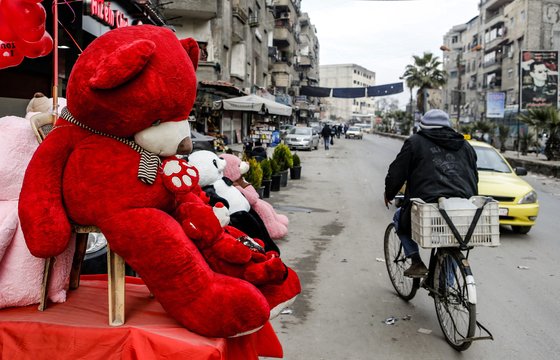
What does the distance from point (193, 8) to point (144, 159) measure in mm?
25180

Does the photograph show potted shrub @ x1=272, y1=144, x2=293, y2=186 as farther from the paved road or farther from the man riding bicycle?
the man riding bicycle

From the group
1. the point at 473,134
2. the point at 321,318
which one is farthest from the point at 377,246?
the point at 473,134

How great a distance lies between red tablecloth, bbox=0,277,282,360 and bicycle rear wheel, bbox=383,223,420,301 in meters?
2.86

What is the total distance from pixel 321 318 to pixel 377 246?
3282mm

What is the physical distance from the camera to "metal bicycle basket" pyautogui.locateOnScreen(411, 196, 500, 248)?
157 inches

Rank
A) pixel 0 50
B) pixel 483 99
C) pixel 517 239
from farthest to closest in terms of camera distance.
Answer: pixel 483 99 → pixel 517 239 → pixel 0 50

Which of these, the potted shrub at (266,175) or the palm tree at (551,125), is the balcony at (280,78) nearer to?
the palm tree at (551,125)

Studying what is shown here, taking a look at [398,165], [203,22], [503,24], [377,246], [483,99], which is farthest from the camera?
[483,99]

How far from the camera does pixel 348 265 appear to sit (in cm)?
682

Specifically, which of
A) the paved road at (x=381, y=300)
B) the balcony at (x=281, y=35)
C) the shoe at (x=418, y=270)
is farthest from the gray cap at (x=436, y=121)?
the balcony at (x=281, y=35)

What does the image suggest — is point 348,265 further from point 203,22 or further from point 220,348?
point 203,22

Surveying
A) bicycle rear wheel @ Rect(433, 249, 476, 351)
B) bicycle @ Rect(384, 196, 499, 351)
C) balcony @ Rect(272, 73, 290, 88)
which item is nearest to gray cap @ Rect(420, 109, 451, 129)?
bicycle @ Rect(384, 196, 499, 351)

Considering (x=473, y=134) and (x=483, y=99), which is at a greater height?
(x=483, y=99)

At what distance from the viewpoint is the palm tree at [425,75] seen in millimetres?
62812
